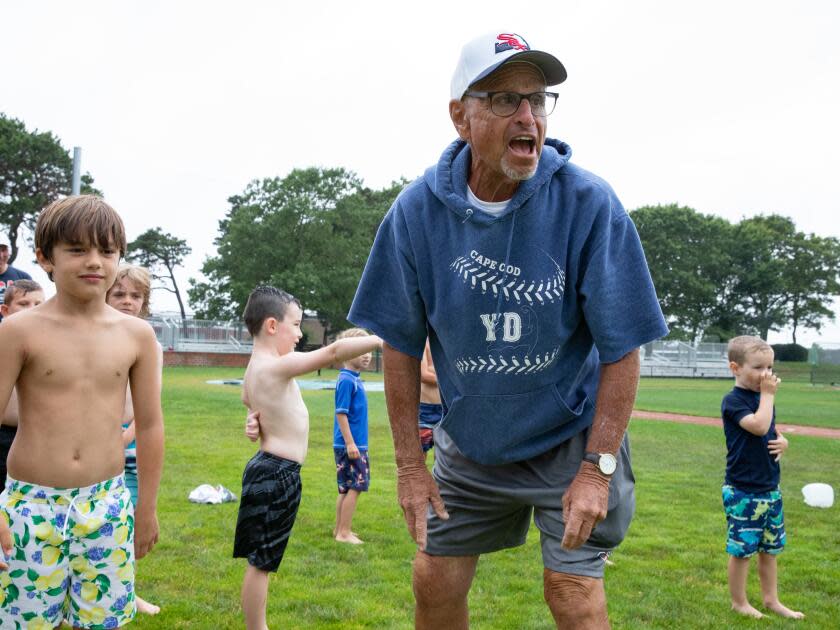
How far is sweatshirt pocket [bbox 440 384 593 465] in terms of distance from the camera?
3.04 metres

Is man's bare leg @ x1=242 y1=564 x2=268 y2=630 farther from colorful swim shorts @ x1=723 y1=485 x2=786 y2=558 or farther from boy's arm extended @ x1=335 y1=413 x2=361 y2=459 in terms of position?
colorful swim shorts @ x1=723 y1=485 x2=786 y2=558

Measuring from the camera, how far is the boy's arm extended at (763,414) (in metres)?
5.21

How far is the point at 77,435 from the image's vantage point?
3121 millimetres

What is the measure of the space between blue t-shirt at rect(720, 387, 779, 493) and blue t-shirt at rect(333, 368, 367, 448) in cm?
292

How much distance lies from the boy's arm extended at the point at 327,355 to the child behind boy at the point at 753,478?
2525 mm

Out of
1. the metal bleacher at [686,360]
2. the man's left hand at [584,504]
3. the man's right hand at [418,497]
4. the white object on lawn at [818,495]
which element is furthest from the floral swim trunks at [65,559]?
the metal bleacher at [686,360]

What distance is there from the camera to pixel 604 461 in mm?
2873

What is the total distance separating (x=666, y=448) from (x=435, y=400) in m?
7.76

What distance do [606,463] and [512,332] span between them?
549mm

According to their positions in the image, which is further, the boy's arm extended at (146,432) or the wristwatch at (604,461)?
the boy's arm extended at (146,432)

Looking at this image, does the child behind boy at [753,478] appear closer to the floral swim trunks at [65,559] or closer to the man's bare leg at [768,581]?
the man's bare leg at [768,581]

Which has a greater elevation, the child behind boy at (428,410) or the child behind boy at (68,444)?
the child behind boy at (68,444)

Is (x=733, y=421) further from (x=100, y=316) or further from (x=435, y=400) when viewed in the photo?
(x=100, y=316)

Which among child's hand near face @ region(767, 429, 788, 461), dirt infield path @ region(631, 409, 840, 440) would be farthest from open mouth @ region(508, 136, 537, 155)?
dirt infield path @ region(631, 409, 840, 440)
